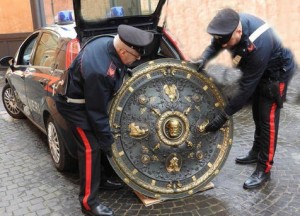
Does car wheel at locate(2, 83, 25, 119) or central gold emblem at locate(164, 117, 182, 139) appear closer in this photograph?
central gold emblem at locate(164, 117, 182, 139)

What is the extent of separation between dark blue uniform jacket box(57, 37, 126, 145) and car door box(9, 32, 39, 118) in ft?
7.72

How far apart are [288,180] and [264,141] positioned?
1.78ft

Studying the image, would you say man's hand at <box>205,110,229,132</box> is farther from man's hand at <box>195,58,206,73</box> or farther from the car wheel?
the car wheel

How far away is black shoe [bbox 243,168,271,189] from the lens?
4066 mm

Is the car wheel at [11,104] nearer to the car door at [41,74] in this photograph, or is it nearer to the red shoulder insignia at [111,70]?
the car door at [41,74]

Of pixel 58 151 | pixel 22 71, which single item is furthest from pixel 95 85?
pixel 22 71

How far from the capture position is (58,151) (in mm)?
4469

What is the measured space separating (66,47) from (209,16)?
6319 mm

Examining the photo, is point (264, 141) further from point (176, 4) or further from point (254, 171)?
point (176, 4)

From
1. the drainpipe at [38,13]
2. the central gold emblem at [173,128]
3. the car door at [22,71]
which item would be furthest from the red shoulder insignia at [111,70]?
the drainpipe at [38,13]

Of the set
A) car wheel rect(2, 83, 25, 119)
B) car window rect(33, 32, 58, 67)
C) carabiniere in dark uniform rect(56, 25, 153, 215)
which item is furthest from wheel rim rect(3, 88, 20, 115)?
carabiniere in dark uniform rect(56, 25, 153, 215)

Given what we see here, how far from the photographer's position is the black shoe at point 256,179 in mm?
4066

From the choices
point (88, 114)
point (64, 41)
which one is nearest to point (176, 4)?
point (64, 41)

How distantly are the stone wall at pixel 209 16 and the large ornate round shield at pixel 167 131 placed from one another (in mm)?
6129
